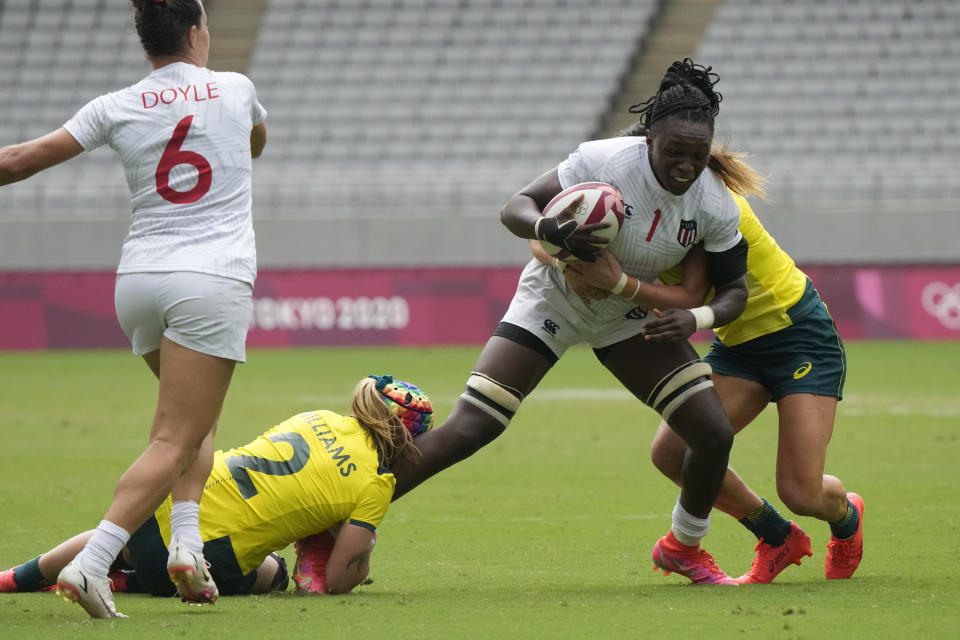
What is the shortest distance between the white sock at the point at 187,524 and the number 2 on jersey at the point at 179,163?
1.09m

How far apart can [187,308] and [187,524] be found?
79 centimetres

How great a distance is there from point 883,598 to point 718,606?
65cm

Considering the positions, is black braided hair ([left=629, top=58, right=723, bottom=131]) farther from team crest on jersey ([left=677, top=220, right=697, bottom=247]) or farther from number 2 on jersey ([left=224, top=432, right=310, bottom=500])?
number 2 on jersey ([left=224, top=432, right=310, bottom=500])

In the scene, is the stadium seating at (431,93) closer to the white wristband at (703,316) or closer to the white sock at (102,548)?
the white wristband at (703,316)

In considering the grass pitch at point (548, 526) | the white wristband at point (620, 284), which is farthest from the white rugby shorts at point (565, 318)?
the grass pitch at point (548, 526)

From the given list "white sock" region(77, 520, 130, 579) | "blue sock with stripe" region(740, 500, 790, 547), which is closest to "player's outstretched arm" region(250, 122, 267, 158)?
"white sock" region(77, 520, 130, 579)

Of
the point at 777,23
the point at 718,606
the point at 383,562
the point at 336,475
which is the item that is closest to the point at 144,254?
the point at 336,475

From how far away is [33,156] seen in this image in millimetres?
4402

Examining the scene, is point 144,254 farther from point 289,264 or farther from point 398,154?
point 398,154

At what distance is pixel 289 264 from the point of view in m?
22.8

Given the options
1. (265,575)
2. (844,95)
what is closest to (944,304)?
(844,95)

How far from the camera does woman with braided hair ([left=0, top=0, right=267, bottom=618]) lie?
4.54 meters

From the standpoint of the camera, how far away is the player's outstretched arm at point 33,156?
4.38 meters

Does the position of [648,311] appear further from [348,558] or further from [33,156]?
[33,156]
